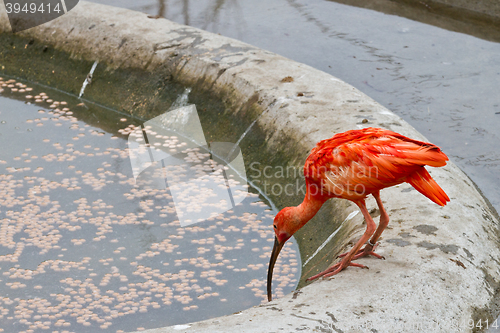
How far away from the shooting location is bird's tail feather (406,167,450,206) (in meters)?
2.54

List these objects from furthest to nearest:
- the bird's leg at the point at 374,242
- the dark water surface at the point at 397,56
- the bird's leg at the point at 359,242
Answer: the dark water surface at the point at 397,56 → the bird's leg at the point at 374,242 → the bird's leg at the point at 359,242

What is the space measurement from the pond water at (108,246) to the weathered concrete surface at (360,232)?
55 cm

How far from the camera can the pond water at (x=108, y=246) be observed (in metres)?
3.32

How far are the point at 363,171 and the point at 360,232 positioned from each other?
68 cm

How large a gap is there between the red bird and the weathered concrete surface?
0.71 ft

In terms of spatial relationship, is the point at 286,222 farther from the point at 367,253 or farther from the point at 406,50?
the point at 406,50

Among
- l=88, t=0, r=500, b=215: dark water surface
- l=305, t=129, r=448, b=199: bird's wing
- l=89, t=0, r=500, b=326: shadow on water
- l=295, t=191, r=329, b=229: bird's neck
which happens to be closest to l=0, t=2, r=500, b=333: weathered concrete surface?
l=295, t=191, r=329, b=229: bird's neck

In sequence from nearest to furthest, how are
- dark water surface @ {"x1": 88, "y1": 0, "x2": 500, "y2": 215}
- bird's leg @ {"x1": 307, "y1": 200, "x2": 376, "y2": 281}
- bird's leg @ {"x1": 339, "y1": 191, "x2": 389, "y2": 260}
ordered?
bird's leg @ {"x1": 307, "y1": 200, "x2": 376, "y2": 281} < bird's leg @ {"x1": 339, "y1": 191, "x2": 389, "y2": 260} < dark water surface @ {"x1": 88, "y1": 0, "x2": 500, "y2": 215}

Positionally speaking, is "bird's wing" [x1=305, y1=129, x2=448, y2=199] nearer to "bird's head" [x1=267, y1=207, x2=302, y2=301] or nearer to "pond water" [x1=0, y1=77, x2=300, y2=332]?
"bird's head" [x1=267, y1=207, x2=302, y2=301]

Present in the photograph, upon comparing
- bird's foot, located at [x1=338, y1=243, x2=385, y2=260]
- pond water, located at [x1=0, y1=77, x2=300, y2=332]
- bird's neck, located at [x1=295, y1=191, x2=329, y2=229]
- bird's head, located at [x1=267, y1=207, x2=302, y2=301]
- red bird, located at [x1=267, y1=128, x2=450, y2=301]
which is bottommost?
pond water, located at [x1=0, y1=77, x2=300, y2=332]

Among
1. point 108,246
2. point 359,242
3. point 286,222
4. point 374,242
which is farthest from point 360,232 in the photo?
point 108,246

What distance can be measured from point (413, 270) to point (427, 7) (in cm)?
522

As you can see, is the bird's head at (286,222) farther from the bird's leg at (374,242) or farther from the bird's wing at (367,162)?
the bird's leg at (374,242)

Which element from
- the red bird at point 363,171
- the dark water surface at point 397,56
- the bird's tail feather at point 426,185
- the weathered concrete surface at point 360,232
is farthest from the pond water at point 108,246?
the dark water surface at point 397,56
